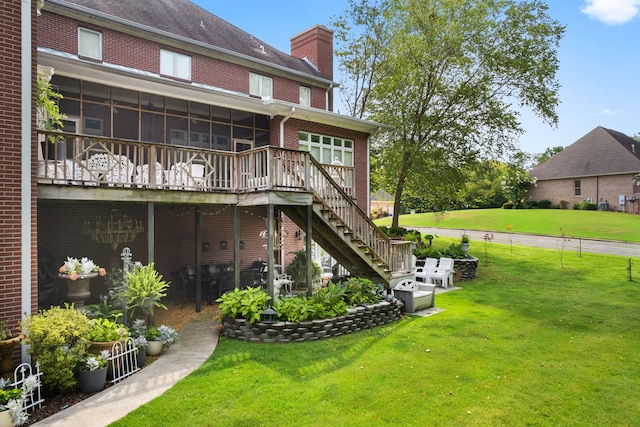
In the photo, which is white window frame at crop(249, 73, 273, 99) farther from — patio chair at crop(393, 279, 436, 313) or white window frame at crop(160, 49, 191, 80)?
patio chair at crop(393, 279, 436, 313)

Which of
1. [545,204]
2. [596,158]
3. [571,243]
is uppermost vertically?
[596,158]

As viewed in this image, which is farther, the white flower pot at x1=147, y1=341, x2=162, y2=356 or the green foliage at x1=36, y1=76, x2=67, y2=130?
the green foliage at x1=36, y1=76, x2=67, y2=130

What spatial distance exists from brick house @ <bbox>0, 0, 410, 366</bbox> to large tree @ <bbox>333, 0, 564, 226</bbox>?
5650 millimetres

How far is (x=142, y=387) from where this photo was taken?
19.8ft

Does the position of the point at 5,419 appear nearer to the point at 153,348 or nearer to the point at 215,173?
the point at 153,348

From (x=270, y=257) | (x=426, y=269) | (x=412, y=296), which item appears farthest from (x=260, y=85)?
(x=412, y=296)

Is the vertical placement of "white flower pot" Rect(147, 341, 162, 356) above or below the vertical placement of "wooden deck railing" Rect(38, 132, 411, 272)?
below

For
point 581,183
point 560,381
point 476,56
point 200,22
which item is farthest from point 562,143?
point 560,381

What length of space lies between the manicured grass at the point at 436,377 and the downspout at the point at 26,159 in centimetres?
289

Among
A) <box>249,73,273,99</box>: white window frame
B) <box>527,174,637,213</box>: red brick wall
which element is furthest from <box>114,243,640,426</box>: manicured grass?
<box>527,174,637,213</box>: red brick wall

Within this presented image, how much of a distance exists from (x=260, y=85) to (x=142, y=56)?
4.94 meters

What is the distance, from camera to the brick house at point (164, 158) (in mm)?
6504

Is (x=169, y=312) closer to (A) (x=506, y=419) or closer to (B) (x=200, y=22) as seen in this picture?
(A) (x=506, y=419)

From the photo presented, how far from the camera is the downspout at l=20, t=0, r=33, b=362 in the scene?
6293 mm
